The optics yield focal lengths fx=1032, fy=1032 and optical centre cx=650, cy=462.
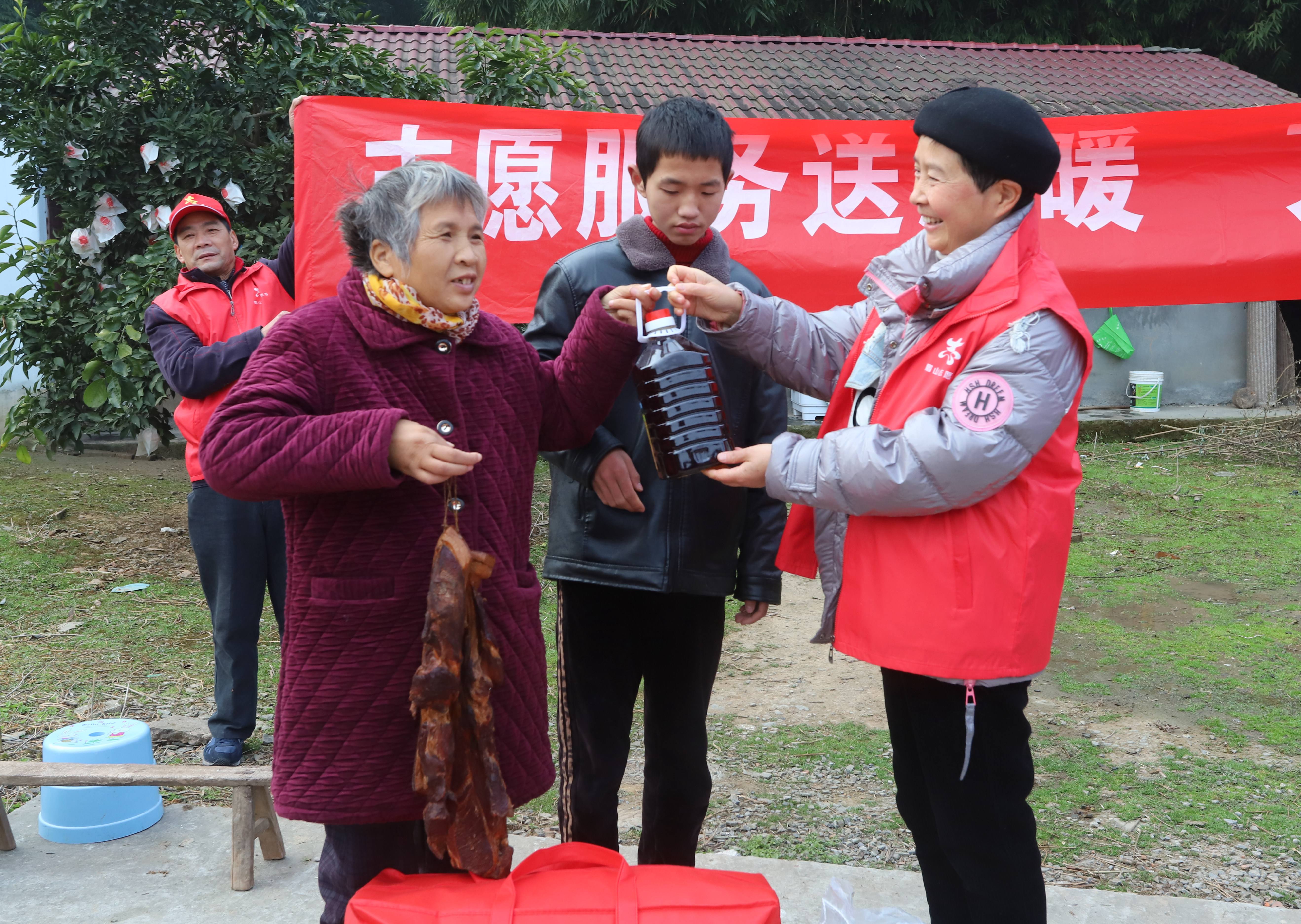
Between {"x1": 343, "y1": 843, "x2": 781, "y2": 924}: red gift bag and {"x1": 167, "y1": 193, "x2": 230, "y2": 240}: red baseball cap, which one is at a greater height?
{"x1": 167, "y1": 193, "x2": 230, "y2": 240}: red baseball cap

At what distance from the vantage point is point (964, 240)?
1927 mm

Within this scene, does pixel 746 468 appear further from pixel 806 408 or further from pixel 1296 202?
pixel 806 408

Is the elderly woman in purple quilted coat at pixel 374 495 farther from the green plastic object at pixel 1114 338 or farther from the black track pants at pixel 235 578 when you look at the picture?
the green plastic object at pixel 1114 338

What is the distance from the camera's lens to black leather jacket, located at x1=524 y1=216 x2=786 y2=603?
2326 mm

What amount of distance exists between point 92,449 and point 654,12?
9.72m

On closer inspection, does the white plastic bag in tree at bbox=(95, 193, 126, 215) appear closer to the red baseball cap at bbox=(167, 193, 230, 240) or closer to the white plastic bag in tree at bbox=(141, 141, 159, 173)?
the white plastic bag in tree at bbox=(141, 141, 159, 173)

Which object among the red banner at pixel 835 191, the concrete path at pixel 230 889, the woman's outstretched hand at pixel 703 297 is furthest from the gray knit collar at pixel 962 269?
the red banner at pixel 835 191

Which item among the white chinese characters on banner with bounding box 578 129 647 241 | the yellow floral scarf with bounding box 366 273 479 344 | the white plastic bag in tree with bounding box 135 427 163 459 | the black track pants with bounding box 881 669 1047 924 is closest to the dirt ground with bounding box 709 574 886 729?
the black track pants with bounding box 881 669 1047 924

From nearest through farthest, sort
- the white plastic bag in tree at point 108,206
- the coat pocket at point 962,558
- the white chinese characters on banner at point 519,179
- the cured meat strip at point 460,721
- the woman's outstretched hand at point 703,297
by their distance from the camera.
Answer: the cured meat strip at point 460,721
the coat pocket at point 962,558
the woman's outstretched hand at point 703,297
the white chinese characters on banner at point 519,179
the white plastic bag in tree at point 108,206

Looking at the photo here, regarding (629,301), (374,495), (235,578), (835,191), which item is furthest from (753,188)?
(374,495)

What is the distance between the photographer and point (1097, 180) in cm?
→ 459

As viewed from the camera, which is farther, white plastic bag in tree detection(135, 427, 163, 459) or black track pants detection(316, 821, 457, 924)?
white plastic bag in tree detection(135, 427, 163, 459)

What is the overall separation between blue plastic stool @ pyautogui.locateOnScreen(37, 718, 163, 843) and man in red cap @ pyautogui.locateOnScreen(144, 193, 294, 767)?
55 centimetres

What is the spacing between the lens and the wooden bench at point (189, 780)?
9.04 feet
